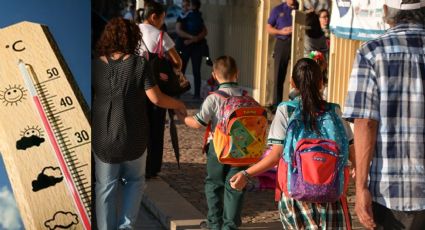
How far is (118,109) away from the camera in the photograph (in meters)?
6.57

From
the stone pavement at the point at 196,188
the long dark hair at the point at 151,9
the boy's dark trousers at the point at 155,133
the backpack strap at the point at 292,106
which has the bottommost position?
the stone pavement at the point at 196,188

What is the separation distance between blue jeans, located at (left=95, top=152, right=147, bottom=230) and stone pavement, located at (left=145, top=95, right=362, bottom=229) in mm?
1369

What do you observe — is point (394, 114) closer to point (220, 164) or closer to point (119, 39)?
point (119, 39)

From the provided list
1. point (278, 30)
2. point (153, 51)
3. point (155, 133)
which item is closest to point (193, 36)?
point (278, 30)

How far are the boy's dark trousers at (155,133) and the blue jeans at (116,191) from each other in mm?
2695

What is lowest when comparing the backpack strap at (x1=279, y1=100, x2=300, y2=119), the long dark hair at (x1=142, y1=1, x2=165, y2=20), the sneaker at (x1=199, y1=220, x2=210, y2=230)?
the sneaker at (x1=199, y1=220, x2=210, y2=230)

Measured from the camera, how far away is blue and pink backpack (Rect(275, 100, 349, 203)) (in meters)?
5.35

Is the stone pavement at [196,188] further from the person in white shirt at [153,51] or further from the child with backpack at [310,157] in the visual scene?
the child with backpack at [310,157]

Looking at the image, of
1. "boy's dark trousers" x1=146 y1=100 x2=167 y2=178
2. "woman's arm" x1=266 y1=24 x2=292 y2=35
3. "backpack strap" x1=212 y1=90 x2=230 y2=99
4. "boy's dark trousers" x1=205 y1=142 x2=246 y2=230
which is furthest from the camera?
"woman's arm" x1=266 y1=24 x2=292 y2=35

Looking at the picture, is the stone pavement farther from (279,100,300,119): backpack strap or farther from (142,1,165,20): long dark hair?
(279,100,300,119): backpack strap

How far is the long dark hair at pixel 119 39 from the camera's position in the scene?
21.9 ft

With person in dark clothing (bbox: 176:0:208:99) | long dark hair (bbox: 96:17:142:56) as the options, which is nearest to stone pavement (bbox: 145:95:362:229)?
long dark hair (bbox: 96:17:142:56)

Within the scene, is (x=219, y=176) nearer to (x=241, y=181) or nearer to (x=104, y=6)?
(x=241, y=181)

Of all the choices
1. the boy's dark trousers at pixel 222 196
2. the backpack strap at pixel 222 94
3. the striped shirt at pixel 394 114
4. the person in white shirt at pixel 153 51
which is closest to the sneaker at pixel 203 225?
the boy's dark trousers at pixel 222 196
